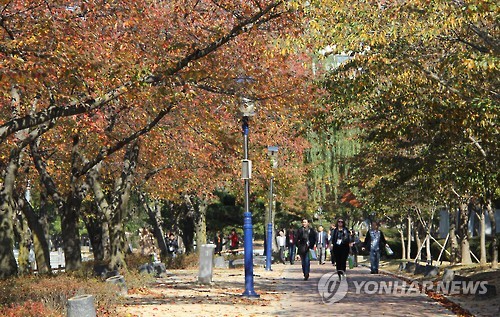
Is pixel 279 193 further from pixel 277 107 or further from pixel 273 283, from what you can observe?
pixel 277 107

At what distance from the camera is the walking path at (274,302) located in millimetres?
17219

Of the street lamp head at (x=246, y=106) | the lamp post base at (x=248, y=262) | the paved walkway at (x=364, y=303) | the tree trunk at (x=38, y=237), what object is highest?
the street lamp head at (x=246, y=106)

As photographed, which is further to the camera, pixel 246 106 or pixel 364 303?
pixel 246 106

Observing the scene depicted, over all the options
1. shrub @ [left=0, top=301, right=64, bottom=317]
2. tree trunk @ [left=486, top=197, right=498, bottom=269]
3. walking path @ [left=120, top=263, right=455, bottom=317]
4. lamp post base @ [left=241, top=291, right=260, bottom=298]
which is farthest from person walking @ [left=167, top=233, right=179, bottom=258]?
shrub @ [left=0, top=301, right=64, bottom=317]

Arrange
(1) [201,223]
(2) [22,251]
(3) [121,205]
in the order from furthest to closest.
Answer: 1. (1) [201,223]
2. (2) [22,251]
3. (3) [121,205]

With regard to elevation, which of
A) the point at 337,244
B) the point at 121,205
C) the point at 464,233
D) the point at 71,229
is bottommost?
the point at 337,244

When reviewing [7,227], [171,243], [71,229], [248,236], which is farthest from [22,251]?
[171,243]

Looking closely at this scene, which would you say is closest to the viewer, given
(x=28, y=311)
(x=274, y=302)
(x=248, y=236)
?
(x=28, y=311)

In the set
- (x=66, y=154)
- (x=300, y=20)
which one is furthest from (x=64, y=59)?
(x=66, y=154)

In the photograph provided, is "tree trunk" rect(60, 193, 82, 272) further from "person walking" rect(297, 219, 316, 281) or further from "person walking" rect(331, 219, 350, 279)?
"person walking" rect(331, 219, 350, 279)

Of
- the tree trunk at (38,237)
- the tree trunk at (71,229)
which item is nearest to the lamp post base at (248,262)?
the tree trunk at (71,229)

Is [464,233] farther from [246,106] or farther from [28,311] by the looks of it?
[28,311]

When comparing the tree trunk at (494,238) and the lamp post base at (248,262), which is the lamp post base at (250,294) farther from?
the tree trunk at (494,238)

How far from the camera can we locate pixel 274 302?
20047mm
